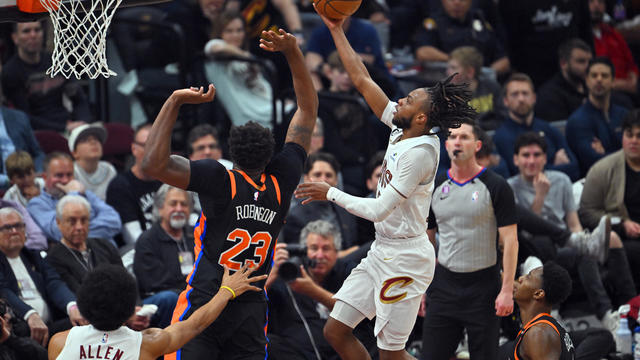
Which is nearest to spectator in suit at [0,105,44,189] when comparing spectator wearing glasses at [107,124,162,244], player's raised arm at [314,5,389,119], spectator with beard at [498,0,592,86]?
spectator wearing glasses at [107,124,162,244]

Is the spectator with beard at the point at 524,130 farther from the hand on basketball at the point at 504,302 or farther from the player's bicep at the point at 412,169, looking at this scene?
the player's bicep at the point at 412,169

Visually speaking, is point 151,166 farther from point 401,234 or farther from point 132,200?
point 132,200

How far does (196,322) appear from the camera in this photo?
5625 mm

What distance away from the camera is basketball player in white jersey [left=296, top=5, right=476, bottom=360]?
238 inches

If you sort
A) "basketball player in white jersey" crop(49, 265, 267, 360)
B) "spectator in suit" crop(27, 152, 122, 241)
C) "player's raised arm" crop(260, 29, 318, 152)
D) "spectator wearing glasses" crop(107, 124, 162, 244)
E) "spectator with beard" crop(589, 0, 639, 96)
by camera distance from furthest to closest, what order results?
"spectator with beard" crop(589, 0, 639, 96)
"spectator wearing glasses" crop(107, 124, 162, 244)
"spectator in suit" crop(27, 152, 122, 241)
"player's raised arm" crop(260, 29, 318, 152)
"basketball player in white jersey" crop(49, 265, 267, 360)

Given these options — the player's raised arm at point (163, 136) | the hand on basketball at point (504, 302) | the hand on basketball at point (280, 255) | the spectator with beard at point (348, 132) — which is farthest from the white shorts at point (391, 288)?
the spectator with beard at point (348, 132)

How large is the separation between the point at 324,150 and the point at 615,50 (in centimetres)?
481

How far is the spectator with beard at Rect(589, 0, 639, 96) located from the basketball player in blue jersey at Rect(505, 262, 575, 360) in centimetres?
705

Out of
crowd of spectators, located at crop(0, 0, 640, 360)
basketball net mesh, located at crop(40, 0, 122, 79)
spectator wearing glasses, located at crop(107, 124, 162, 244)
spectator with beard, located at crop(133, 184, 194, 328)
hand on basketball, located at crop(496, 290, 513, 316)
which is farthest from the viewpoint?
spectator wearing glasses, located at crop(107, 124, 162, 244)

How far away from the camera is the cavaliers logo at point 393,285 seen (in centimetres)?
620

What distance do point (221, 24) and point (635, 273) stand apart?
5294mm

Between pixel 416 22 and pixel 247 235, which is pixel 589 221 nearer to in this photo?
pixel 416 22

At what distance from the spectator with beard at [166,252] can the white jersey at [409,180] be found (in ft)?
8.85

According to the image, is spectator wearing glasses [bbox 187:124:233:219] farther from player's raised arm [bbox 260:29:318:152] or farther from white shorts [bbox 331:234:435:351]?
white shorts [bbox 331:234:435:351]
